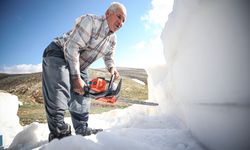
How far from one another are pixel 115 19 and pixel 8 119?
309 cm

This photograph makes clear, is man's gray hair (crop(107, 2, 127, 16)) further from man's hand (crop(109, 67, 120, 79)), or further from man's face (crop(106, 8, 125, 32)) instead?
man's hand (crop(109, 67, 120, 79))

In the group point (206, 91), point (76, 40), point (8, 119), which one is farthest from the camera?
point (8, 119)

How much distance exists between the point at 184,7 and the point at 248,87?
1542 millimetres

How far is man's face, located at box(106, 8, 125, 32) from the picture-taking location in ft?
6.42

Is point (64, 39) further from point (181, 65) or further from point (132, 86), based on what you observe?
point (132, 86)

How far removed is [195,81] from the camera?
1.78 metres

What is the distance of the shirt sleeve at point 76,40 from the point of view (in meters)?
1.95

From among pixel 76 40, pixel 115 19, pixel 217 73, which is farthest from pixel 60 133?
pixel 217 73

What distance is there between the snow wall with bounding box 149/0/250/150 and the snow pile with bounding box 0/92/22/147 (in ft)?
8.76

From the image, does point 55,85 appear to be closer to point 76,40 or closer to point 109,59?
point 76,40

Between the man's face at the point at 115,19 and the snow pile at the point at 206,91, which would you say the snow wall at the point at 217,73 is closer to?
the snow pile at the point at 206,91

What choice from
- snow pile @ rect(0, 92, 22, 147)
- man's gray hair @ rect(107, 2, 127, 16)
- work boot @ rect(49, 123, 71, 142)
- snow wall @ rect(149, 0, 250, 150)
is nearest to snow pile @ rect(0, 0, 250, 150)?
snow wall @ rect(149, 0, 250, 150)

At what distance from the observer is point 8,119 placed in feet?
12.2

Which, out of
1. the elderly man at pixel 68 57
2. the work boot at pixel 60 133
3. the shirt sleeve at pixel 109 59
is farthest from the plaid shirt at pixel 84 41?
the work boot at pixel 60 133
